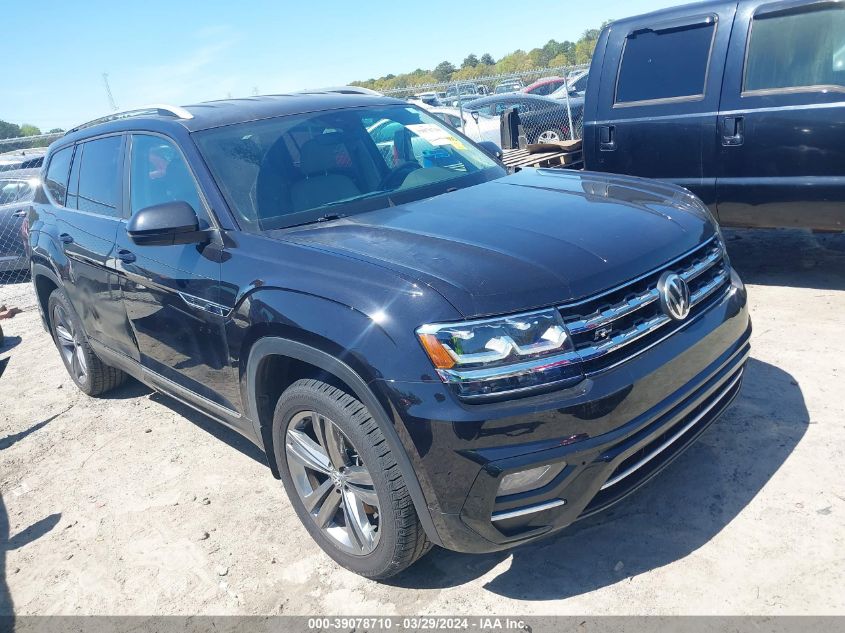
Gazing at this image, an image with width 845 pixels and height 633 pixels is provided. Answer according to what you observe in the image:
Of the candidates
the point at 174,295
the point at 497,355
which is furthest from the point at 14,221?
the point at 497,355

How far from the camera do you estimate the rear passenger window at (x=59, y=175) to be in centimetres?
474

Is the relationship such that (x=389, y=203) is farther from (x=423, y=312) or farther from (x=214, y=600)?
(x=214, y=600)

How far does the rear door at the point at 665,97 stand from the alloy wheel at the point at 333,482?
3899 mm

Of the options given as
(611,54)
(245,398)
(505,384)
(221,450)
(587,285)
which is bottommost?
(221,450)

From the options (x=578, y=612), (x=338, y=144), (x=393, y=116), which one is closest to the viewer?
(x=578, y=612)

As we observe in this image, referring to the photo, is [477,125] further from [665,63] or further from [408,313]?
[408,313]

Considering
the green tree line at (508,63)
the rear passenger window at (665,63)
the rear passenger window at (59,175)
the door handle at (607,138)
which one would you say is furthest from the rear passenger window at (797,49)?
the green tree line at (508,63)

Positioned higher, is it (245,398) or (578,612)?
(245,398)

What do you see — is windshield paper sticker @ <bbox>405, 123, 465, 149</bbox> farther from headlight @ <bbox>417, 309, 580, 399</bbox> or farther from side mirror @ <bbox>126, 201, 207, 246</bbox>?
headlight @ <bbox>417, 309, 580, 399</bbox>

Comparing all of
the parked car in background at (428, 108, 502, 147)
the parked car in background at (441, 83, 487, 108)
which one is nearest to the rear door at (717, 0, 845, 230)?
the parked car in background at (441, 83, 487, 108)

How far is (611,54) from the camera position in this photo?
5797mm

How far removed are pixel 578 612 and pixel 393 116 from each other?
280 cm

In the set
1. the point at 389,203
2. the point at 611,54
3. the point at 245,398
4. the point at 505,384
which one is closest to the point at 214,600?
the point at 245,398

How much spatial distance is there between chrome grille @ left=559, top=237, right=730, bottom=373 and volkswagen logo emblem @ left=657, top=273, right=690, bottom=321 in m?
0.02
